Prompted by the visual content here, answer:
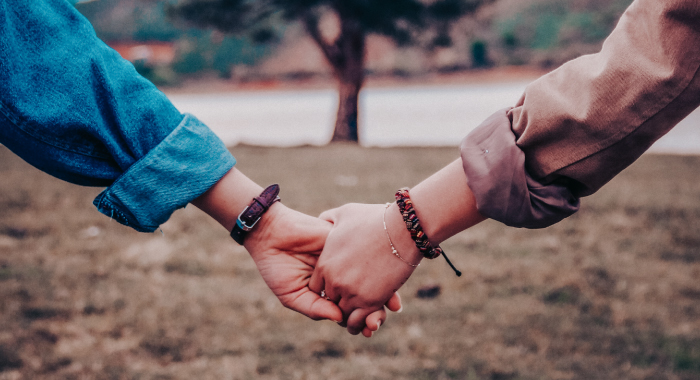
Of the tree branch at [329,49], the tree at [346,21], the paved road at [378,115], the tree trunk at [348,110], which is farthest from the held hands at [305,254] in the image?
the tree branch at [329,49]

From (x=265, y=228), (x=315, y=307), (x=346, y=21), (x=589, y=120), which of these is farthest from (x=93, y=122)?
(x=346, y=21)

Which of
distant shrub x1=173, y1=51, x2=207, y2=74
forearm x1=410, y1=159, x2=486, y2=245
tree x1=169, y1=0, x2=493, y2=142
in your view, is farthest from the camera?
distant shrub x1=173, y1=51, x2=207, y2=74

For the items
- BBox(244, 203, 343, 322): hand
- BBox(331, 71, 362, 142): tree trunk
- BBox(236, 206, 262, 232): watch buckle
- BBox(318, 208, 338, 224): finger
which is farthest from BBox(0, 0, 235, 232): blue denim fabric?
BBox(331, 71, 362, 142): tree trunk

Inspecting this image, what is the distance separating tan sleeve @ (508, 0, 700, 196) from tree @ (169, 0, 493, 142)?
7158 mm

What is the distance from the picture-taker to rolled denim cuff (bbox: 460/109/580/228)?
1062 mm

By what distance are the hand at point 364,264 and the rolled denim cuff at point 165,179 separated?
1.26ft

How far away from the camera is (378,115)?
1245 cm

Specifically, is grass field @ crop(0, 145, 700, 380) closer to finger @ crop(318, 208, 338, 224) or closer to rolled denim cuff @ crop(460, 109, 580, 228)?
finger @ crop(318, 208, 338, 224)

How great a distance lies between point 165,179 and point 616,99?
1.03m

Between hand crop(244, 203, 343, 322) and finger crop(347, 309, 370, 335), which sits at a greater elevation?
hand crop(244, 203, 343, 322)

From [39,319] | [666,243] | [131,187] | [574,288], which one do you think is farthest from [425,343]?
[666,243]

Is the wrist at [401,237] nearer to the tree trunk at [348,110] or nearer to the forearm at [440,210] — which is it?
the forearm at [440,210]

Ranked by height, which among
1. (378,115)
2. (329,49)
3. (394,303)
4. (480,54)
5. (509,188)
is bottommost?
(480,54)

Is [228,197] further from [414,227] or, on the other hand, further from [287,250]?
[414,227]
